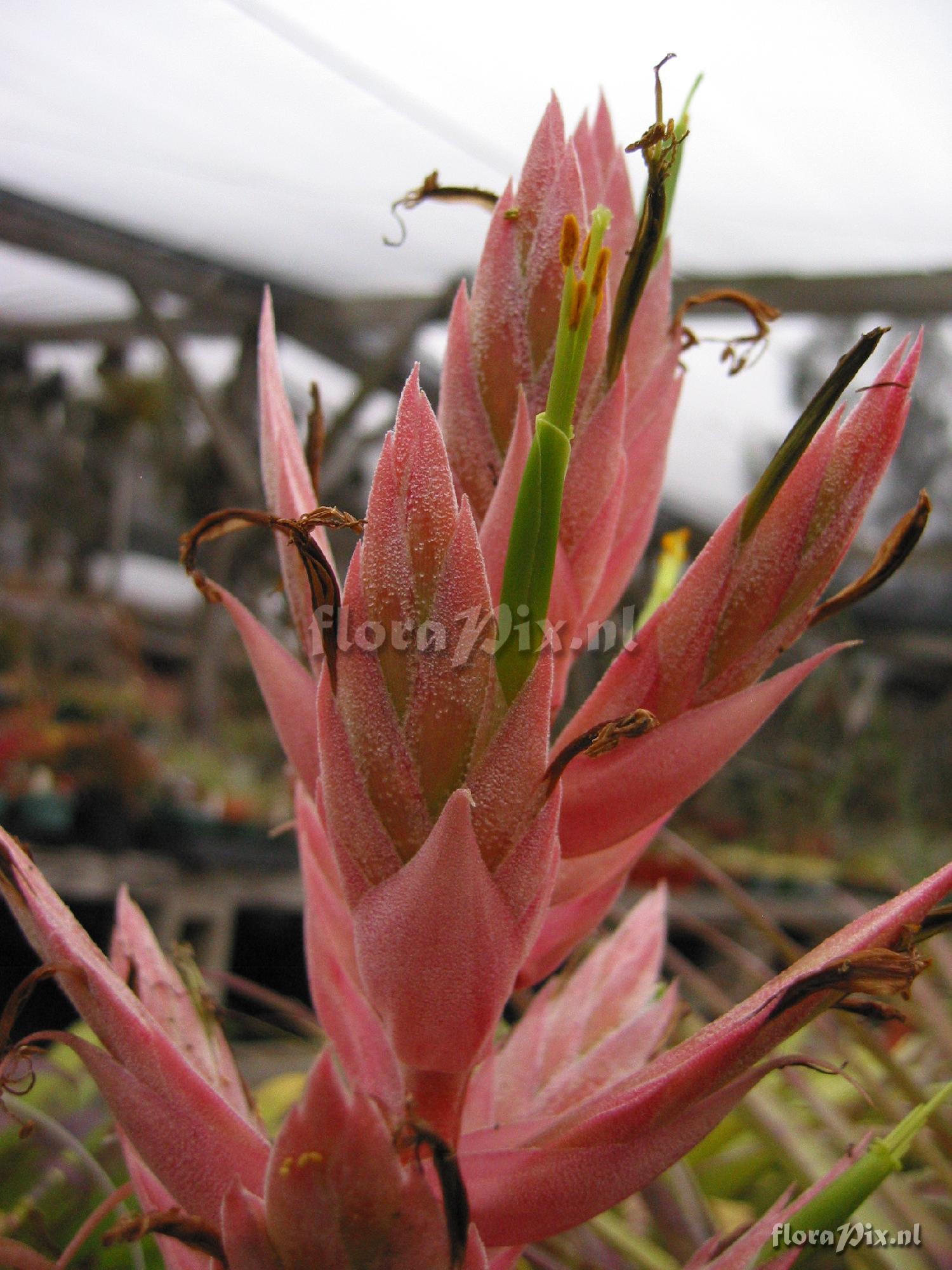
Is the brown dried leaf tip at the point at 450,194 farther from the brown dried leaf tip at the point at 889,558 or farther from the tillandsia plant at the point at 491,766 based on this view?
the brown dried leaf tip at the point at 889,558

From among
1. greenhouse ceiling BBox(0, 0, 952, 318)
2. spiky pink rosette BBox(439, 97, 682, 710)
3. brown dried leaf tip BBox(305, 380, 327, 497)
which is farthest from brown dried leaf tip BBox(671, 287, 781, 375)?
greenhouse ceiling BBox(0, 0, 952, 318)

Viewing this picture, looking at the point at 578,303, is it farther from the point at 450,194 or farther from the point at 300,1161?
the point at 300,1161

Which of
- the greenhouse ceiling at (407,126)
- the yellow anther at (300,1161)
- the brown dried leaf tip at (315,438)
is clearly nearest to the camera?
the yellow anther at (300,1161)

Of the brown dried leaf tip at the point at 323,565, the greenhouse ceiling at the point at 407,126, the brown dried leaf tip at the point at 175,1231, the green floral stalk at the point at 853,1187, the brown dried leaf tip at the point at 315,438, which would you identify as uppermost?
the greenhouse ceiling at the point at 407,126

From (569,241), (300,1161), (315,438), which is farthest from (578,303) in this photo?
(300,1161)

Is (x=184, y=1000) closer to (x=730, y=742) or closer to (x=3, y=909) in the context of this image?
(x=730, y=742)

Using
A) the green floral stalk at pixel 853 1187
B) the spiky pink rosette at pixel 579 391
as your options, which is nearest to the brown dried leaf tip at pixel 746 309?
the spiky pink rosette at pixel 579 391

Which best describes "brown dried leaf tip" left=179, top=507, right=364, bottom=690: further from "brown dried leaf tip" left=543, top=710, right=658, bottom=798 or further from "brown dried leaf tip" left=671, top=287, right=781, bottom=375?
"brown dried leaf tip" left=671, top=287, right=781, bottom=375
